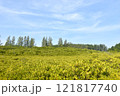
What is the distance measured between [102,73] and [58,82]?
345cm

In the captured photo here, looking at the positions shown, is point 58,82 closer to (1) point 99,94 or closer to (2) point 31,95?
(2) point 31,95

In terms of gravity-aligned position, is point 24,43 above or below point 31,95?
above

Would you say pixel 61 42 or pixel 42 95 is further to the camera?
pixel 61 42

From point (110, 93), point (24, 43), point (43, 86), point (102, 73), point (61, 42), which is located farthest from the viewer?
point (61, 42)

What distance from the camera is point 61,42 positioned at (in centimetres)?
9925

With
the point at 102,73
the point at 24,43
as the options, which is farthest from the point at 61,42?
the point at 102,73

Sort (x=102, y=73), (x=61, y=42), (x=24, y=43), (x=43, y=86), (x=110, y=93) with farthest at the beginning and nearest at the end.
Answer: (x=61, y=42)
(x=24, y=43)
(x=102, y=73)
(x=43, y=86)
(x=110, y=93)

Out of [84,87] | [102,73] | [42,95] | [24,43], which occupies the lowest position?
[42,95]

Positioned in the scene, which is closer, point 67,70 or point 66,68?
point 67,70

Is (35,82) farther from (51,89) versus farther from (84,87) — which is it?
(84,87)

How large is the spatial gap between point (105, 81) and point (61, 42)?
9440 centimetres

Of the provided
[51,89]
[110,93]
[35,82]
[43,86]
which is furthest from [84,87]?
[35,82]

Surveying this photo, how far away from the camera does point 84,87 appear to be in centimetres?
489

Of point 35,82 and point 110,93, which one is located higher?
point 35,82
